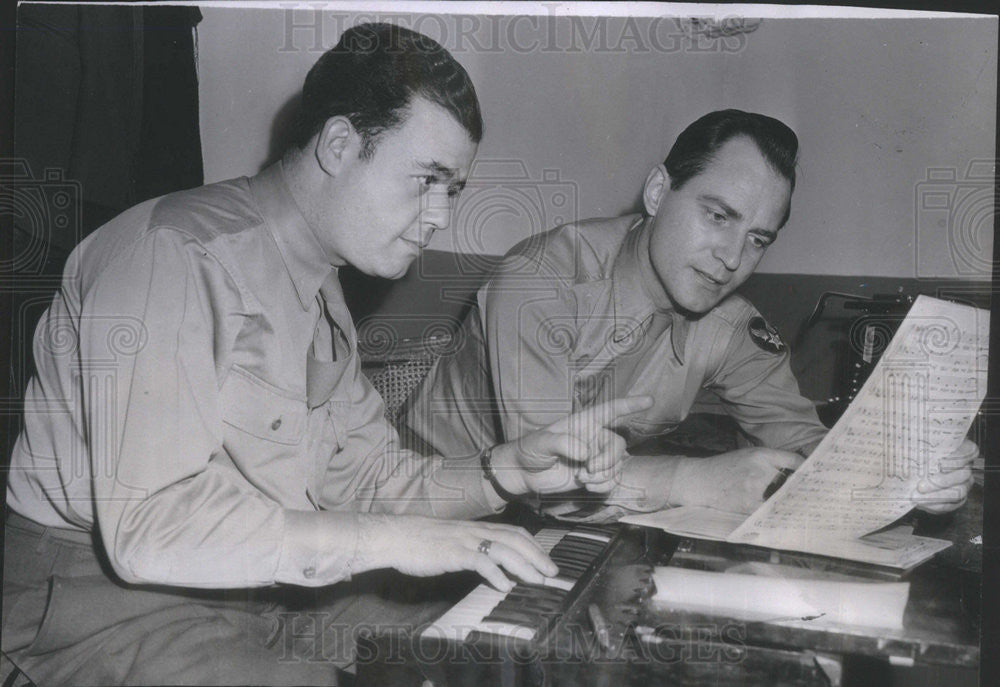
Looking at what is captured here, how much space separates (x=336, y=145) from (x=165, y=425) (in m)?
0.38

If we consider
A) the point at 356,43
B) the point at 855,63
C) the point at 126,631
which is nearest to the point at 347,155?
the point at 356,43

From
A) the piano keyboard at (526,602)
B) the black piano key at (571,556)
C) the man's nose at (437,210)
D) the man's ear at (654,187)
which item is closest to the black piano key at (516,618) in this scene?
the piano keyboard at (526,602)

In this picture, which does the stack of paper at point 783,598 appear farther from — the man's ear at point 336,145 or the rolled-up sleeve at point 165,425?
the man's ear at point 336,145

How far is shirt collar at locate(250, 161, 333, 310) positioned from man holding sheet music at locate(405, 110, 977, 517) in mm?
253

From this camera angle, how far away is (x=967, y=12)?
0.98 meters

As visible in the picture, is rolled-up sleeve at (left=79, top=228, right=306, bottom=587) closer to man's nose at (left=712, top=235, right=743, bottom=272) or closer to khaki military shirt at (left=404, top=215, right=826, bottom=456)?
khaki military shirt at (left=404, top=215, right=826, bottom=456)

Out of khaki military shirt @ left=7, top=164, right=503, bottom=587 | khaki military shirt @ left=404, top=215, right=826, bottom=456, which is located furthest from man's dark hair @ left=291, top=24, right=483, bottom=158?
khaki military shirt @ left=404, top=215, right=826, bottom=456

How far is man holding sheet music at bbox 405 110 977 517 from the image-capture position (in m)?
1.03

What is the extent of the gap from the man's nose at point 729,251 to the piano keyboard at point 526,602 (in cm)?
47

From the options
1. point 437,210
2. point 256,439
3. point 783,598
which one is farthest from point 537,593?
point 437,210

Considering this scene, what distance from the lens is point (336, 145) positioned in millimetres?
894

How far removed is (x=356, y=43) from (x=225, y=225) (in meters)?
0.28

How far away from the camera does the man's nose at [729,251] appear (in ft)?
3.55

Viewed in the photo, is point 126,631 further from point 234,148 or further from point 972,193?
point 972,193
